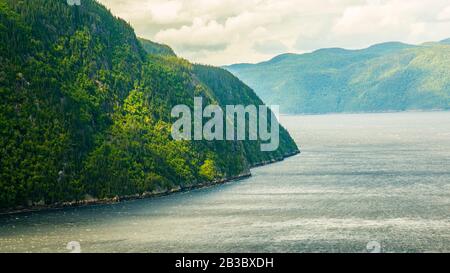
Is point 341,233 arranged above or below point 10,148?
below

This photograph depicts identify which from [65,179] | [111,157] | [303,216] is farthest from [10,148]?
[303,216]

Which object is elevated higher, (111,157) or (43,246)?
(111,157)

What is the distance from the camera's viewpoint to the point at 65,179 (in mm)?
171125

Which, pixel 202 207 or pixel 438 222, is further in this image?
pixel 202 207
